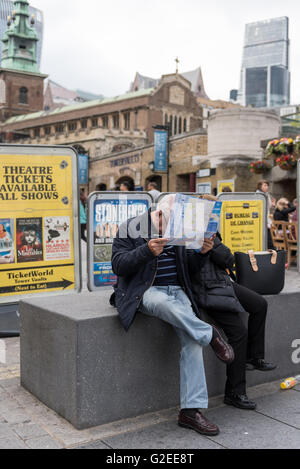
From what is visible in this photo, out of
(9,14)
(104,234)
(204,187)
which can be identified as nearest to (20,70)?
(204,187)

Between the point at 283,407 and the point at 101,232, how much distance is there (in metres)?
3.27

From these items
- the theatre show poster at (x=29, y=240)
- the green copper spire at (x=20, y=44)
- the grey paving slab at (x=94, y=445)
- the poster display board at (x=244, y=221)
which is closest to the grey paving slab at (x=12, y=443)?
the grey paving slab at (x=94, y=445)

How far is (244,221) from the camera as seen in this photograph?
6.75 meters

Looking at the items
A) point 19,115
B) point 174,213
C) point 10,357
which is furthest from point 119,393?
point 19,115

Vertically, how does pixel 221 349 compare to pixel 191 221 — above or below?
below

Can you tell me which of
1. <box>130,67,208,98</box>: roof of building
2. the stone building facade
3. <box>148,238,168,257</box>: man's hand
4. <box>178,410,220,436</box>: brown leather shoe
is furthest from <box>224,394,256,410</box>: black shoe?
<box>130,67,208,98</box>: roof of building

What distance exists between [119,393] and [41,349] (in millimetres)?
689

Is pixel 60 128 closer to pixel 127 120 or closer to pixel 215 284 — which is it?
pixel 127 120

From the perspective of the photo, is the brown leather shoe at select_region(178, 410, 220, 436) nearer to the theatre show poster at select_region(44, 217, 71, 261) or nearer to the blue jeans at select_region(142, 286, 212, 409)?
the blue jeans at select_region(142, 286, 212, 409)

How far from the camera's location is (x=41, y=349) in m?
3.82

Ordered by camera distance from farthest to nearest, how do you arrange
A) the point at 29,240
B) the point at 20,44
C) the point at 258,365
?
the point at 20,44, the point at 29,240, the point at 258,365

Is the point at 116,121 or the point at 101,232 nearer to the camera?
the point at 101,232

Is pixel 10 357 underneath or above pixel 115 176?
underneath

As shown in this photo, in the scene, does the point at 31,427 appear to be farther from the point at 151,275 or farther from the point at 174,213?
the point at 174,213
